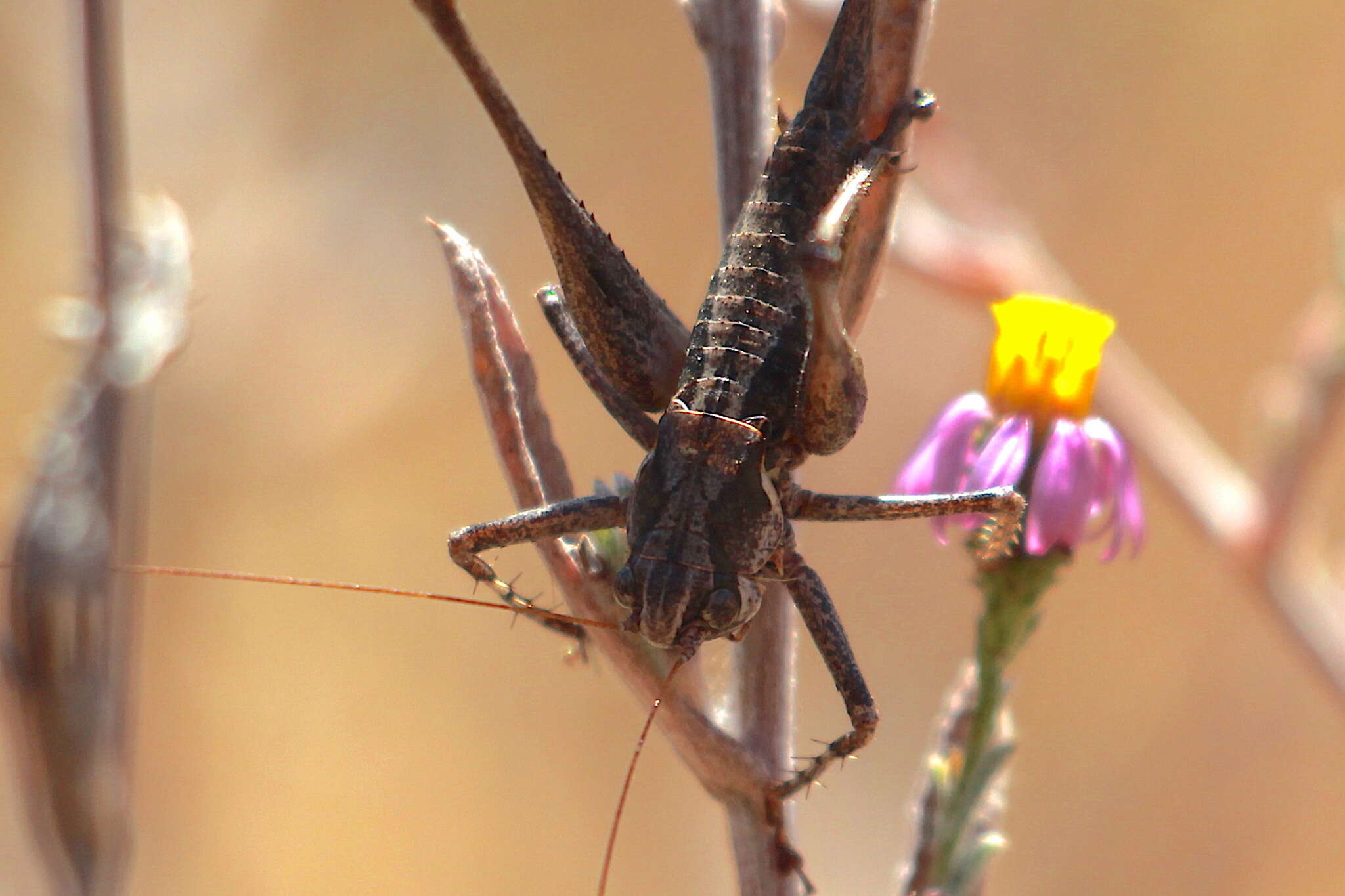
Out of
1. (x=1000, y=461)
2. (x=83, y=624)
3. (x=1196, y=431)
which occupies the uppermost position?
(x=1196, y=431)

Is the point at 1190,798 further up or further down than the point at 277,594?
further down

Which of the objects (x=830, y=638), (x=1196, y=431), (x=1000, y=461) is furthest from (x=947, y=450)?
(x=1196, y=431)

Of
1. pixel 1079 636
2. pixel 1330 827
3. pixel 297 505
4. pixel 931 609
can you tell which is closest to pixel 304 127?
pixel 297 505

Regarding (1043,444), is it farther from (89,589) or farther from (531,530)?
(89,589)

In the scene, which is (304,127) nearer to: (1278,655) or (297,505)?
(297,505)

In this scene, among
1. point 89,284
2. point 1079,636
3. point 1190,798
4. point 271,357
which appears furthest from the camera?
point 1079,636

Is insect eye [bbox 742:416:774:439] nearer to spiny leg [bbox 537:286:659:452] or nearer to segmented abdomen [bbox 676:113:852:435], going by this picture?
segmented abdomen [bbox 676:113:852:435]
